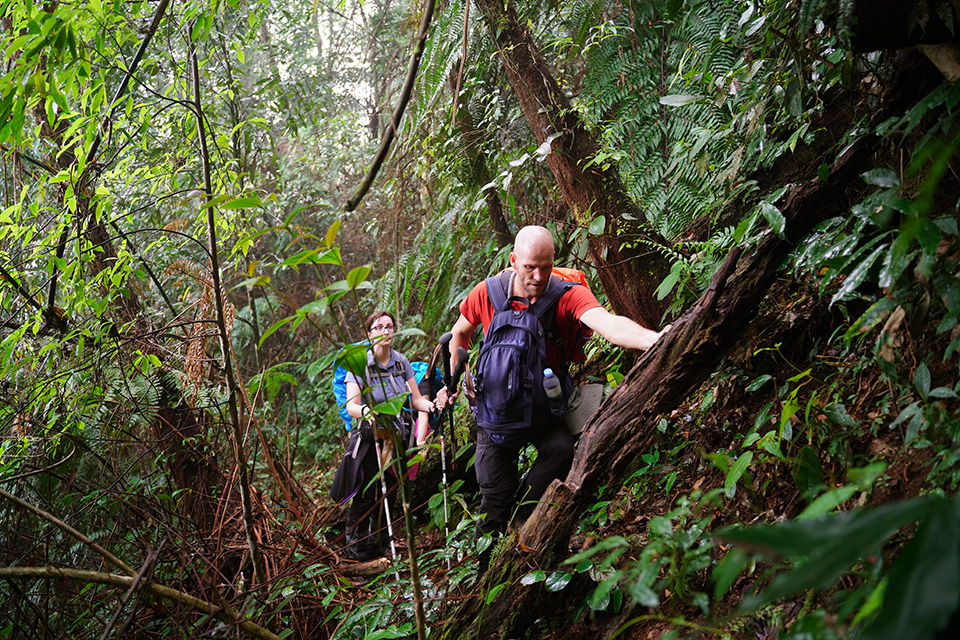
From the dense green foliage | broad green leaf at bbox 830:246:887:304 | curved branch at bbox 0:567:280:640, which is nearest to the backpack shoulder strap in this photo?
the dense green foliage

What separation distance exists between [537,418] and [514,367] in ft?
1.05

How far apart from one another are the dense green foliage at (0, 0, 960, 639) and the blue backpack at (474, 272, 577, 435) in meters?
0.58

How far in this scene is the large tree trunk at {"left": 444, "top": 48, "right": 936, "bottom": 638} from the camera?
2.46 metres

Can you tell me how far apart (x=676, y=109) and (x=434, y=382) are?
114 inches

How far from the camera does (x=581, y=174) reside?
3920mm

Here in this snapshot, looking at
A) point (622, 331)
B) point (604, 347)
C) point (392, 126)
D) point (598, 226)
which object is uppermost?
point (392, 126)

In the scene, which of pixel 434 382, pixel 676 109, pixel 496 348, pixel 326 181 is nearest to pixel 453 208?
pixel 434 382

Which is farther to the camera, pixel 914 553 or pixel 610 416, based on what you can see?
pixel 610 416

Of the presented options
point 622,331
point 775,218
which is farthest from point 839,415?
point 622,331

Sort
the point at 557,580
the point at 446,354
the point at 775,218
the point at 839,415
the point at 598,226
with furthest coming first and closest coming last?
the point at 446,354
the point at 598,226
the point at 557,580
the point at 775,218
the point at 839,415

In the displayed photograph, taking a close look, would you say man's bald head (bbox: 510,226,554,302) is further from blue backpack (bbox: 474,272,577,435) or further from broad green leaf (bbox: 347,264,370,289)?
broad green leaf (bbox: 347,264,370,289)

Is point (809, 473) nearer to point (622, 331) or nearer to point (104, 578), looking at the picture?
point (622, 331)

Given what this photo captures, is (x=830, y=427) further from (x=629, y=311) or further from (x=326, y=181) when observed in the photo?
(x=326, y=181)

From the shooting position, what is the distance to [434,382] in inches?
202
